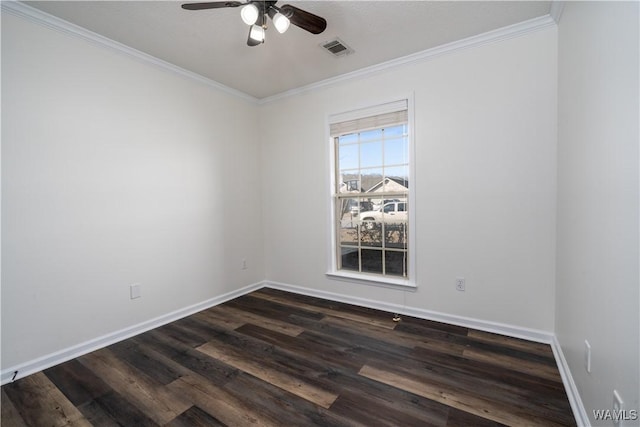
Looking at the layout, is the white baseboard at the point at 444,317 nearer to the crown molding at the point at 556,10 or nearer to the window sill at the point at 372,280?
the window sill at the point at 372,280

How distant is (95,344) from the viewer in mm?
2340

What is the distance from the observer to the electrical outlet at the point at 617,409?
3.38ft

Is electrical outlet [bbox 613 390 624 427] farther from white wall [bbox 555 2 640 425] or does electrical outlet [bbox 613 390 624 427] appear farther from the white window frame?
the white window frame

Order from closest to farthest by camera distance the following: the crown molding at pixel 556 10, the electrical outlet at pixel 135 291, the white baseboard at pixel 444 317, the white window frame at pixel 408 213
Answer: the crown molding at pixel 556 10 → the white baseboard at pixel 444 317 → the electrical outlet at pixel 135 291 → the white window frame at pixel 408 213

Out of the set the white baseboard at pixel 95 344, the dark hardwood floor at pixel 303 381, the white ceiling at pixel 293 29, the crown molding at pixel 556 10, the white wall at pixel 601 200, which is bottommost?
the dark hardwood floor at pixel 303 381

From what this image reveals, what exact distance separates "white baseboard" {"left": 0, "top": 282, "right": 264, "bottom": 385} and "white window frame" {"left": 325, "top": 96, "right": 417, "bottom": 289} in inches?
58.2

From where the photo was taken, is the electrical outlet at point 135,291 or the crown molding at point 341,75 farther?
the electrical outlet at point 135,291

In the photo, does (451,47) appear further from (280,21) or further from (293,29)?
(280,21)

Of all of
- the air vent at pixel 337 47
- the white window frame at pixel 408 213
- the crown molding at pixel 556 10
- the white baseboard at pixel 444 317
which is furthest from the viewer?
the white window frame at pixel 408 213

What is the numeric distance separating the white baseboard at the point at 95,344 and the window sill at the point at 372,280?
4.64 ft

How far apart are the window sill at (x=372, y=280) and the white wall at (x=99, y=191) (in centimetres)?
136

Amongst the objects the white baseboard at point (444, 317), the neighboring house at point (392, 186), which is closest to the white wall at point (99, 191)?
the white baseboard at point (444, 317)

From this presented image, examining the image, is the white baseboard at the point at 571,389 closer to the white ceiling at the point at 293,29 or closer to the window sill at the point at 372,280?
the window sill at the point at 372,280

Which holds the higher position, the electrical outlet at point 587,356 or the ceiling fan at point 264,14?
the ceiling fan at point 264,14
